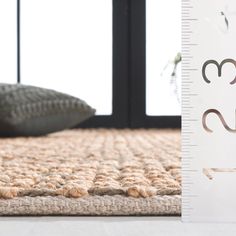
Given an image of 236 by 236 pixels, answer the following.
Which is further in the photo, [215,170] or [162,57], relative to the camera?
[162,57]

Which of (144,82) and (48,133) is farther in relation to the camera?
(144,82)

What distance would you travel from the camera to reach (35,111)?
231 centimetres

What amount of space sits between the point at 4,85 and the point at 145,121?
3.31ft

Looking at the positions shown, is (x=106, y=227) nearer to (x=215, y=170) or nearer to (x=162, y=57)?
(x=215, y=170)

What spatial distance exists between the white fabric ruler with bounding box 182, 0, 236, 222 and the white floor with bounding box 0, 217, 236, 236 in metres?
0.03

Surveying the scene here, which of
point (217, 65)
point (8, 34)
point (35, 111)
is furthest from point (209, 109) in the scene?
point (8, 34)

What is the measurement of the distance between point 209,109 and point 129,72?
254 centimetres

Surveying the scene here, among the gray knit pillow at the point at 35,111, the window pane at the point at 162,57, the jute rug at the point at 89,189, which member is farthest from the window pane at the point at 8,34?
the jute rug at the point at 89,189

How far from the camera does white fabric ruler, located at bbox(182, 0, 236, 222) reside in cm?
70

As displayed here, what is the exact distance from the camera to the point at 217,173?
0.70 meters

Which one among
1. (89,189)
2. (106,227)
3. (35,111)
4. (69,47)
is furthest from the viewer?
(69,47)

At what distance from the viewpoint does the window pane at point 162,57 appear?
3256 mm

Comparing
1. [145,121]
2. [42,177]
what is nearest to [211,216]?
[42,177]

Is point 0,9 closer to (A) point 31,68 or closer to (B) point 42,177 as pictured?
(A) point 31,68
